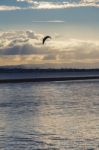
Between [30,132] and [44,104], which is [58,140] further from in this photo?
[44,104]

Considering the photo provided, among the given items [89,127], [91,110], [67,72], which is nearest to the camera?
[89,127]

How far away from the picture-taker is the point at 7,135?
95.4 ft

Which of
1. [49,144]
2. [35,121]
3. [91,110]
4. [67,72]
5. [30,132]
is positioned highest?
[67,72]

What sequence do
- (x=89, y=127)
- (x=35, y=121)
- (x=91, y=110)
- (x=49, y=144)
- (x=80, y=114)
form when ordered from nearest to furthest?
(x=49, y=144) → (x=89, y=127) → (x=35, y=121) → (x=80, y=114) → (x=91, y=110)

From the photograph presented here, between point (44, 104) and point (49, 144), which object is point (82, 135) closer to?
point (49, 144)

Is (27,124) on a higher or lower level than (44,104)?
lower

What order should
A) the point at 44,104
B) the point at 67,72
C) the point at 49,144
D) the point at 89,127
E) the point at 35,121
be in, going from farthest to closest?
the point at 67,72, the point at 44,104, the point at 35,121, the point at 89,127, the point at 49,144

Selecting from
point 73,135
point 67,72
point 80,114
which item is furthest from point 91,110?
point 67,72

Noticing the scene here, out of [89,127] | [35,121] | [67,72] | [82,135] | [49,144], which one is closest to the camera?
[49,144]

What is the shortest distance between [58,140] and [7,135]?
2.54 m

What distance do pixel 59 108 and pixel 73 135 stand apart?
13279 mm

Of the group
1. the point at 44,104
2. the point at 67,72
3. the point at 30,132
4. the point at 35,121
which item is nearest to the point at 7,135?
the point at 30,132

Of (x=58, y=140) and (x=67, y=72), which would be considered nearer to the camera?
(x=58, y=140)

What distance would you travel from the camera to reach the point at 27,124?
108ft
